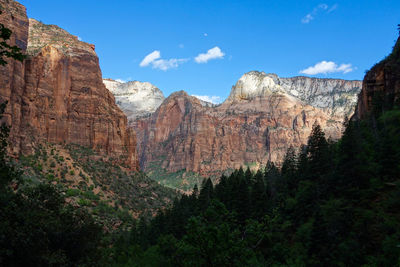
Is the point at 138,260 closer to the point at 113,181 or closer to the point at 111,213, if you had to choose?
the point at 111,213

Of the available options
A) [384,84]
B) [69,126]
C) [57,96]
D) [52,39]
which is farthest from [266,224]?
[52,39]

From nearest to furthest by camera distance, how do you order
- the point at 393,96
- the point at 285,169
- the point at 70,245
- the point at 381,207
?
the point at 70,245 → the point at 381,207 → the point at 393,96 → the point at 285,169

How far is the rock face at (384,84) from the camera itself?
5422 centimetres

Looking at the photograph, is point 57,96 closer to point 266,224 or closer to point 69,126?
point 69,126

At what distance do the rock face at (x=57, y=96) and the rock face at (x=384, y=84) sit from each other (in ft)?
209

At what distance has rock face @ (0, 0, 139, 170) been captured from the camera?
71312 millimetres

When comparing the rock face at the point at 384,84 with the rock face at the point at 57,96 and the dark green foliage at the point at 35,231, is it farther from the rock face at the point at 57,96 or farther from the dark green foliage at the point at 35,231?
the rock face at the point at 57,96

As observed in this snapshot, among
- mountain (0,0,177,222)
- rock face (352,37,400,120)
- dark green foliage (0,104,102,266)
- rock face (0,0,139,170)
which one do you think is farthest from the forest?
rock face (0,0,139,170)

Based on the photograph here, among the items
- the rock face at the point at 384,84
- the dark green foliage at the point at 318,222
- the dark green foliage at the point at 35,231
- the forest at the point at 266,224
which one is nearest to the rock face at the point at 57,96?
the forest at the point at 266,224

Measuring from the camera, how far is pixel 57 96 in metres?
92.0

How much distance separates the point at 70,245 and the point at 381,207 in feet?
78.0

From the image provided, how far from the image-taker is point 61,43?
98.6 m

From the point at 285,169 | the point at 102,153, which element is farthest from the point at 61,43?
the point at 285,169

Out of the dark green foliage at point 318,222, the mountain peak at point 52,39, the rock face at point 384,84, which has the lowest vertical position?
the dark green foliage at point 318,222
